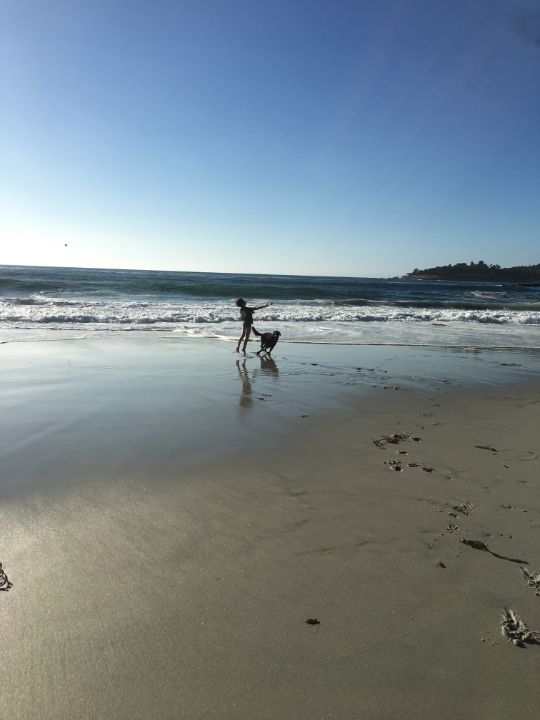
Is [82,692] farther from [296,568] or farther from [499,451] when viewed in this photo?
[499,451]

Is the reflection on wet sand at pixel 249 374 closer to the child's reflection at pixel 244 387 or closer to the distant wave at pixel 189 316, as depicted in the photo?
the child's reflection at pixel 244 387

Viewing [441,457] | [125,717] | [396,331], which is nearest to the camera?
[125,717]

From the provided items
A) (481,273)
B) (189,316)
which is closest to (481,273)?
(481,273)

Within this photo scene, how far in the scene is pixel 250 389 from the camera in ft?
26.5

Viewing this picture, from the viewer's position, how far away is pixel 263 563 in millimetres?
2959

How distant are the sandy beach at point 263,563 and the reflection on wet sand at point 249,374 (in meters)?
0.69

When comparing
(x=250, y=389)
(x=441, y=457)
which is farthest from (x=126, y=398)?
(x=441, y=457)

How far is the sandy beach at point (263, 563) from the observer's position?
2.07 meters

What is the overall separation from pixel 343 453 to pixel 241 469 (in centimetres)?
118

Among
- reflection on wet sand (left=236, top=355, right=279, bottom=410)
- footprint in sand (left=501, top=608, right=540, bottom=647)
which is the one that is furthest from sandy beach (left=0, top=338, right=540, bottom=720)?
reflection on wet sand (left=236, top=355, right=279, bottom=410)

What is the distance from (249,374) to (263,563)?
660 centimetres

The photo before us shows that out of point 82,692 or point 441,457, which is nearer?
point 82,692

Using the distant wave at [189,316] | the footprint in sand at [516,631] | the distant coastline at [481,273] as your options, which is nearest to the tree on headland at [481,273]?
the distant coastline at [481,273]

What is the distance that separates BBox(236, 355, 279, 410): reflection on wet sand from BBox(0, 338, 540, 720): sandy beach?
69 cm
